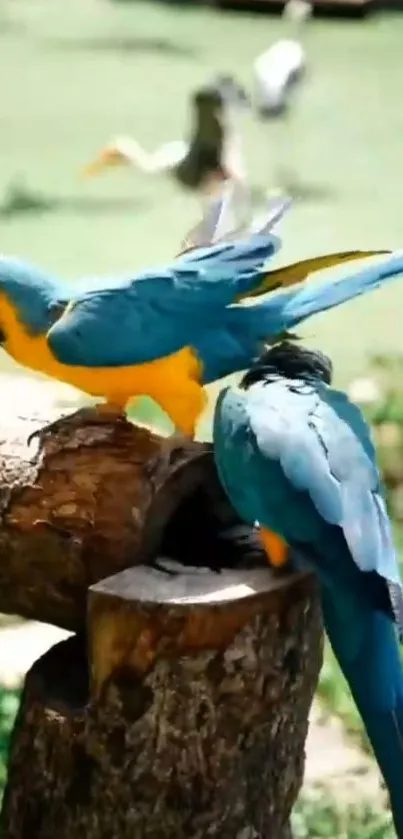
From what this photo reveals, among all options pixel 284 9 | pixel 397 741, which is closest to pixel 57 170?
pixel 284 9

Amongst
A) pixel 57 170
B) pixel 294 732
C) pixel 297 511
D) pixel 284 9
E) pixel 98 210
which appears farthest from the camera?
pixel 284 9

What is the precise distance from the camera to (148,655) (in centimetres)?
111

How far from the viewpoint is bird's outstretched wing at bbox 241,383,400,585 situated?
1.04 metres

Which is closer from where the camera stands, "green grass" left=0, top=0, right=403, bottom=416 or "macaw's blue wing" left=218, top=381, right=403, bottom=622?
"macaw's blue wing" left=218, top=381, right=403, bottom=622

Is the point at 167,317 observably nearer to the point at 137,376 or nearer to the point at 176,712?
the point at 137,376

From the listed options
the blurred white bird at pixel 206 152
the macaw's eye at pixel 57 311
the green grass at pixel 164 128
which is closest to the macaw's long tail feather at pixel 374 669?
the macaw's eye at pixel 57 311

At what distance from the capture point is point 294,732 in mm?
1204

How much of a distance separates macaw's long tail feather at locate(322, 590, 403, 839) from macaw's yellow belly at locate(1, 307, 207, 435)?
0.69ft

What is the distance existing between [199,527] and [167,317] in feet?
0.69

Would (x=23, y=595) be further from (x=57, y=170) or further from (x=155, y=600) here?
(x=57, y=170)

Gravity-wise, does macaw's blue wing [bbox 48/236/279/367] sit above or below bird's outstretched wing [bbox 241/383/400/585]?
above

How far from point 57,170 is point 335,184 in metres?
0.68

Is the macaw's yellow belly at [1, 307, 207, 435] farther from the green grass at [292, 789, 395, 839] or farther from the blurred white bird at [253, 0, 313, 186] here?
the blurred white bird at [253, 0, 313, 186]

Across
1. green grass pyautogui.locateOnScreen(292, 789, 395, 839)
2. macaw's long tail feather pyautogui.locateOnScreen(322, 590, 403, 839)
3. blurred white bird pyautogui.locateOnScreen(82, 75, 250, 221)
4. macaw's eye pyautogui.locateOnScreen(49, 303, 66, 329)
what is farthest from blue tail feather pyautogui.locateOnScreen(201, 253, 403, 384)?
blurred white bird pyautogui.locateOnScreen(82, 75, 250, 221)
